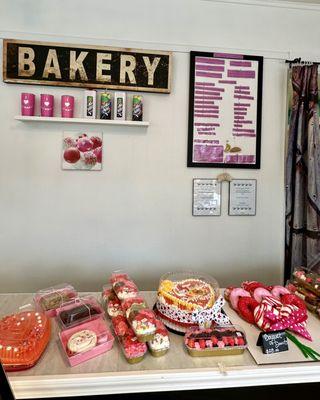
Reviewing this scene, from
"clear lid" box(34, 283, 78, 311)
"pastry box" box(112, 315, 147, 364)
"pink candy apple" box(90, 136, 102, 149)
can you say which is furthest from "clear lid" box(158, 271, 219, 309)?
"pink candy apple" box(90, 136, 102, 149)

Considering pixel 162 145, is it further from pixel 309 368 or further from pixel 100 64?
pixel 309 368

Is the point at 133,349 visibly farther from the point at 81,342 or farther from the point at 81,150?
the point at 81,150

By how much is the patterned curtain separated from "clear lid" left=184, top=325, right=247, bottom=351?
55.1 inches

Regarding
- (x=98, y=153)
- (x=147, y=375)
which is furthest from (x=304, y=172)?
(x=147, y=375)

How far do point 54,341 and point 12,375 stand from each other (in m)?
0.18

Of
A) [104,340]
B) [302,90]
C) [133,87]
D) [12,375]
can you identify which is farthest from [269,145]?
[12,375]

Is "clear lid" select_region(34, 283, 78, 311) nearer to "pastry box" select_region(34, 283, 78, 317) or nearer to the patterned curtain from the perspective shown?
"pastry box" select_region(34, 283, 78, 317)

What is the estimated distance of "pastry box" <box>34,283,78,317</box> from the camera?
1.15 meters

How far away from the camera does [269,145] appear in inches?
88.4

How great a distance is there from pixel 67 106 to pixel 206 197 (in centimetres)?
120

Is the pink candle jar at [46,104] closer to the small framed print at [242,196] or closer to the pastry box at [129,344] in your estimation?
the small framed print at [242,196]

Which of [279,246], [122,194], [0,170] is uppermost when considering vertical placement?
[0,170]

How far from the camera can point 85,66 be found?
202 cm

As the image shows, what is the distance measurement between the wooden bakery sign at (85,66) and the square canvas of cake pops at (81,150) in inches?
14.0
